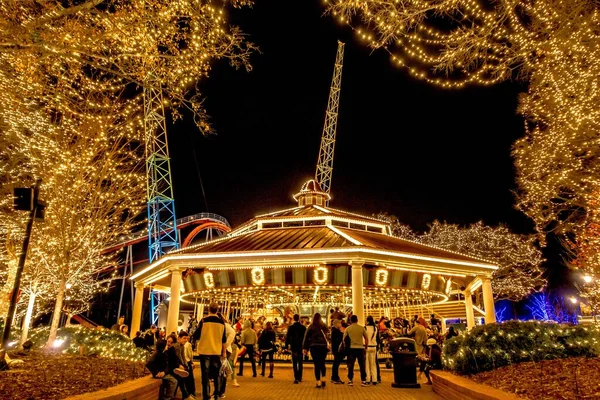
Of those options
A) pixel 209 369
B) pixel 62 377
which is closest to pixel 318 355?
pixel 209 369

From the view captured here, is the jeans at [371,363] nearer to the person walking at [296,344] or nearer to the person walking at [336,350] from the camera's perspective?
the person walking at [336,350]

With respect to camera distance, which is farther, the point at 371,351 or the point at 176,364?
the point at 371,351

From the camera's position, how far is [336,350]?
10094 mm

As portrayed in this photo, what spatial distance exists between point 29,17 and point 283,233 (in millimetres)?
12842

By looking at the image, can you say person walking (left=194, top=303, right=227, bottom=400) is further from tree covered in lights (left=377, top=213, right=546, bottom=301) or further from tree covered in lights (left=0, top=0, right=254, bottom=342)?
tree covered in lights (left=377, top=213, right=546, bottom=301)

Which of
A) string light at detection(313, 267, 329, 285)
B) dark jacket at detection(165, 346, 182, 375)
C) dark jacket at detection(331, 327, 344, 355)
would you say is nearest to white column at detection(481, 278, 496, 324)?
string light at detection(313, 267, 329, 285)

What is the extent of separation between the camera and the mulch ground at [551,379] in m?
5.38

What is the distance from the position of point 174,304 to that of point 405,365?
30.2ft

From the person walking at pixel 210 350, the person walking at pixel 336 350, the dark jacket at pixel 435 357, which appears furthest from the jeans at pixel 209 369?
the dark jacket at pixel 435 357

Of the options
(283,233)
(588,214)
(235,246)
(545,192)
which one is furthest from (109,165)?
(588,214)

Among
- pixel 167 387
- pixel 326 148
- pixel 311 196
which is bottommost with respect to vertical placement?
pixel 167 387

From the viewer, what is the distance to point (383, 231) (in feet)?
71.8

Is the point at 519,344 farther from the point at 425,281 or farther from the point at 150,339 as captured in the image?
the point at 150,339

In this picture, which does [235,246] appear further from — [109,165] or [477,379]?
[477,379]
